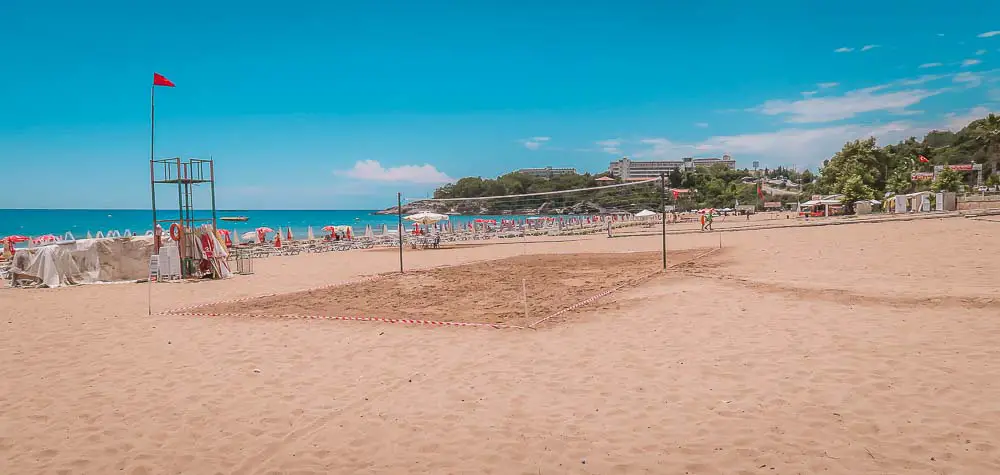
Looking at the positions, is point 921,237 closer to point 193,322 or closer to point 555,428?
point 555,428

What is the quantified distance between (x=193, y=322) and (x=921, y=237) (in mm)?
18529

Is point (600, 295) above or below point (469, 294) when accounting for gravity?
above

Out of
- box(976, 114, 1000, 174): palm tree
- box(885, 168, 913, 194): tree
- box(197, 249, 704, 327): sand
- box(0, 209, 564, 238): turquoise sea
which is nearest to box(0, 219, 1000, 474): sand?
box(197, 249, 704, 327): sand

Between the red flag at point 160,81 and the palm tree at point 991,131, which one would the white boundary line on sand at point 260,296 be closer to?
the red flag at point 160,81

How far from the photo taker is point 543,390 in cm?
504

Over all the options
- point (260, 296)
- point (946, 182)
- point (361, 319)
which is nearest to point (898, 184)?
point (946, 182)

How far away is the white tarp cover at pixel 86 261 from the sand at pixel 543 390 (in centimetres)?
544

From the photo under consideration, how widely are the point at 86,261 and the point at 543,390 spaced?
14.3 meters

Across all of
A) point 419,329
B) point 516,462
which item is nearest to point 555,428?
point 516,462

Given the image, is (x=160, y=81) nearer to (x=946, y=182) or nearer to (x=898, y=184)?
(x=946, y=182)

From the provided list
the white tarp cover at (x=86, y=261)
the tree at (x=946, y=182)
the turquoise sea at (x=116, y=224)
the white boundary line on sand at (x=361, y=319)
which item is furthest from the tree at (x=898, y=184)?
the white tarp cover at (x=86, y=261)

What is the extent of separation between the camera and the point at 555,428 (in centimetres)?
418

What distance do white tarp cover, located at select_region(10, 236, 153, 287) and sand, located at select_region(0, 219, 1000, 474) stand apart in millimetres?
5443

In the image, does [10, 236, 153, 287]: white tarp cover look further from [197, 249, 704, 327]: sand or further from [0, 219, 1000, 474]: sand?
[197, 249, 704, 327]: sand
